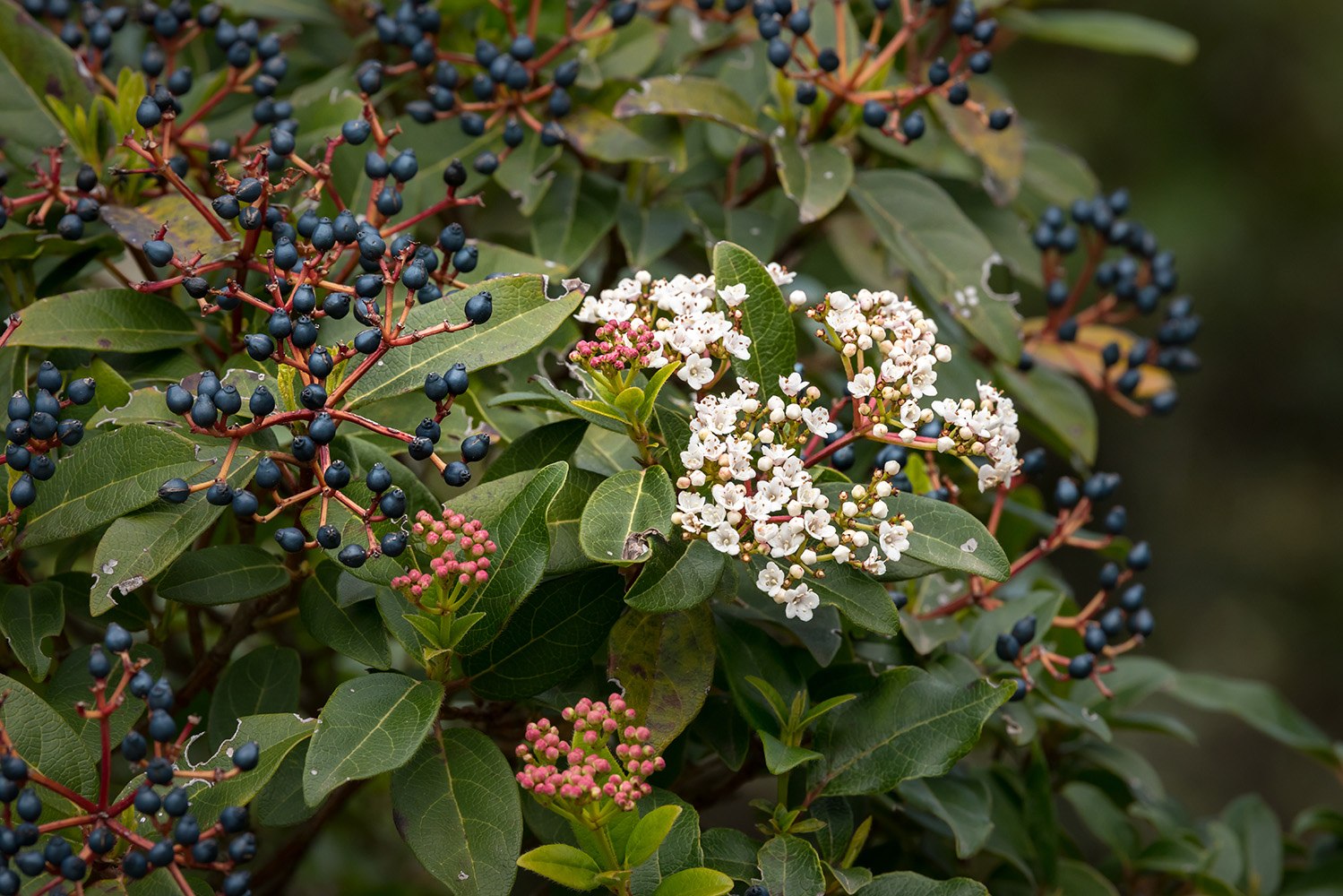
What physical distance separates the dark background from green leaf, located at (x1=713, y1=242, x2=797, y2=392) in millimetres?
5524

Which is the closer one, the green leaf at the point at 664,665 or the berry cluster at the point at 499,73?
the green leaf at the point at 664,665

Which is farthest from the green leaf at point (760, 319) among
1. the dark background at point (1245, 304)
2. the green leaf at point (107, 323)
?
the dark background at point (1245, 304)

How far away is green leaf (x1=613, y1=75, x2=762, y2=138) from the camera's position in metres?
2.08

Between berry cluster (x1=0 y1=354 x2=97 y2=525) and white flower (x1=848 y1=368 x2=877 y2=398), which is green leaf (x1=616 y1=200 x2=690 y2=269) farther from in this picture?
berry cluster (x1=0 y1=354 x2=97 y2=525)

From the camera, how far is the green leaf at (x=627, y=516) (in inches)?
55.3

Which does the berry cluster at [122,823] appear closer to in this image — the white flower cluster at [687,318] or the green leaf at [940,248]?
the white flower cluster at [687,318]

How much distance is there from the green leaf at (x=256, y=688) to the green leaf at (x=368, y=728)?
0.27m

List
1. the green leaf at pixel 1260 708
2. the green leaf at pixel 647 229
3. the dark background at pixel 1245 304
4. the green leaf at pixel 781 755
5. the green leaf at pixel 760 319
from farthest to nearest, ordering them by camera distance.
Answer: the dark background at pixel 1245 304 → the green leaf at pixel 1260 708 → the green leaf at pixel 647 229 → the green leaf at pixel 760 319 → the green leaf at pixel 781 755

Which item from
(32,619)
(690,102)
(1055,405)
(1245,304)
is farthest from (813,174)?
(1245,304)

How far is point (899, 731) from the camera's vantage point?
1609 millimetres

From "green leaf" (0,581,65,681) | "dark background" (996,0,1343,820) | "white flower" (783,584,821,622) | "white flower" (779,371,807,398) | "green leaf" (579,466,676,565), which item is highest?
"white flower" (779,371,807,398)

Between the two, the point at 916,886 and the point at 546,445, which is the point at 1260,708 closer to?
the point at 916,886

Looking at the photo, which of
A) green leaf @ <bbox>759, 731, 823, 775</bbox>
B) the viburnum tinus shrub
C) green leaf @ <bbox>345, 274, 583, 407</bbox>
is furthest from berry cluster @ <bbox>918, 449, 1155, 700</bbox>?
green leaf @ <bbox>345, 274, 583, 407</bbox>

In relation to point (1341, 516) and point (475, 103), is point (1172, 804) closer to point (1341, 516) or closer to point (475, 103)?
point (475, 103)
